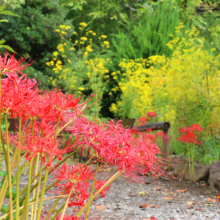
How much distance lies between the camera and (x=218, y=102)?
4.57 m

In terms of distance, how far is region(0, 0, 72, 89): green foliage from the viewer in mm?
8172

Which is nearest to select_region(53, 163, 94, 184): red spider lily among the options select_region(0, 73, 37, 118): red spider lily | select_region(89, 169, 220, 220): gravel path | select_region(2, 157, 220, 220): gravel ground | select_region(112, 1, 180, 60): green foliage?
select_region(0, 73, 37, 118): red spider lily

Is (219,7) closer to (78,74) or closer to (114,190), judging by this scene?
(78,74)

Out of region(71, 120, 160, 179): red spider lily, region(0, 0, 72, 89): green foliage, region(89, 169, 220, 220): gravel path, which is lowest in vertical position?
region(89, 169, 220, 220): gravel path

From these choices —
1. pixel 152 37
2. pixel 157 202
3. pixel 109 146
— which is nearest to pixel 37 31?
pixel 152 37

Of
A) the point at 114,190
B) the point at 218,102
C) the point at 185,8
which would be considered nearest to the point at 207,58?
the point at 218,102

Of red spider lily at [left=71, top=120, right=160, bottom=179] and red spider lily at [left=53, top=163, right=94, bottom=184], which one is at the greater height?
red spider lily at [left=71, top=120, right=160, bottom=179]

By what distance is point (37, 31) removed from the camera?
336 inches

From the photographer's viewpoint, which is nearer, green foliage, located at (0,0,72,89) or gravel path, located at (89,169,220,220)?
gravel path, located at (89,169,220,220)

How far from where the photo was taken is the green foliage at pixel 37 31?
26.8 feet

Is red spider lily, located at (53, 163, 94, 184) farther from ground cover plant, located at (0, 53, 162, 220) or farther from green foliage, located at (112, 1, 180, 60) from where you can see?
green foliage, located at (112, 1, 180, 60)

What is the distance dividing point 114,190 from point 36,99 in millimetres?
3336

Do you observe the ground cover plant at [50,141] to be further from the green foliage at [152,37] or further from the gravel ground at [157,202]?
the green foliage at [152,37]

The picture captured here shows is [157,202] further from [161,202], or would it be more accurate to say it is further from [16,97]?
[16,97]
